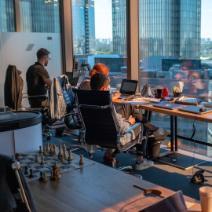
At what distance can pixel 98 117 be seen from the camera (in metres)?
3.61

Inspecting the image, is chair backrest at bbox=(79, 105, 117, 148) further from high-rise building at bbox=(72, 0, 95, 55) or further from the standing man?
high-rise building at bbox=(72, 0, 95, 55)

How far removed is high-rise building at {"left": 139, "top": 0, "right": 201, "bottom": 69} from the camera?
4368 mm

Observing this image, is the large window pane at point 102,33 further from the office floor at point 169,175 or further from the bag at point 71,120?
the office floor at point 169,175

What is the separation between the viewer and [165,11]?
4660 millimetres

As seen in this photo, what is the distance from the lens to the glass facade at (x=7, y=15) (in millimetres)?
7398

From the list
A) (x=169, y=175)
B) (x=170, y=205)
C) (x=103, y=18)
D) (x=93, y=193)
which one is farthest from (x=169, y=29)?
(x=170, y=205)

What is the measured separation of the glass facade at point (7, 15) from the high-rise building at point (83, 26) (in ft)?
5.32

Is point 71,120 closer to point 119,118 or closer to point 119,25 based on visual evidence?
point 119,118

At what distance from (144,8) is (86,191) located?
12.4 ft

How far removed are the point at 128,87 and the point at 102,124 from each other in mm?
1330

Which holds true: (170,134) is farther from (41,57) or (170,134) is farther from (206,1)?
(41,57)

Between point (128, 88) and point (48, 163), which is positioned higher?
point (128, 88)

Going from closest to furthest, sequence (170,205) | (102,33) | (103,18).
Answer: (170,205) < (103,18) < (102,33)

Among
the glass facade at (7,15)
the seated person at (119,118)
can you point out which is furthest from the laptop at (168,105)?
the glass facade at (7,15)
